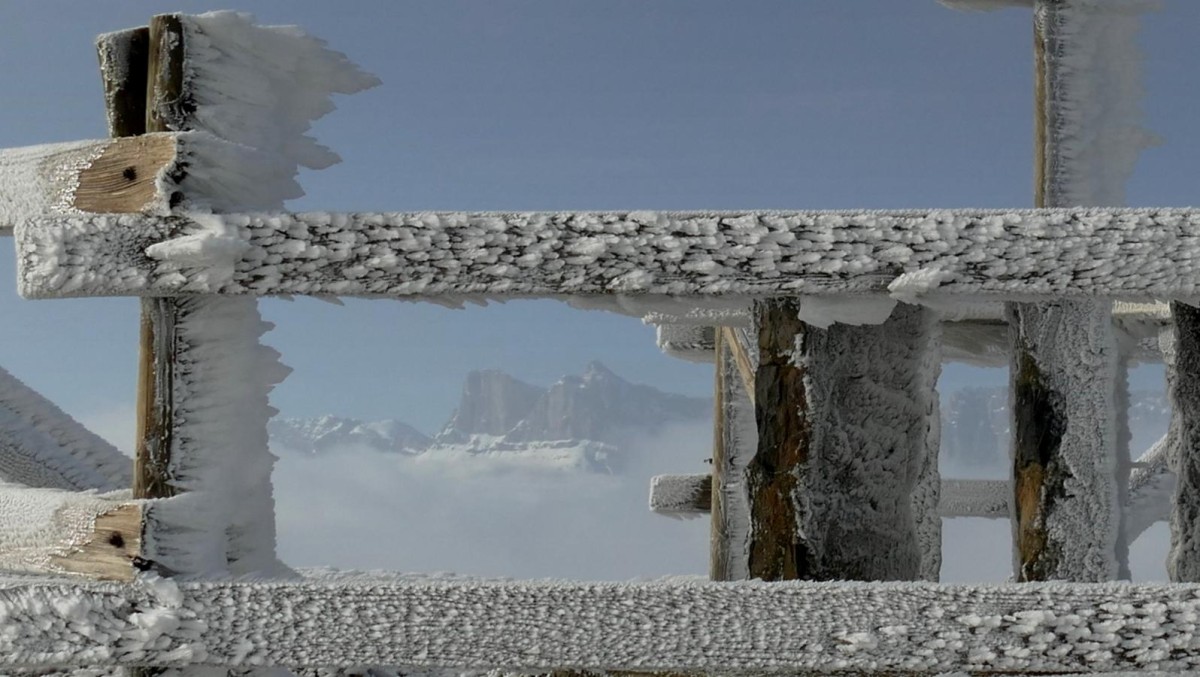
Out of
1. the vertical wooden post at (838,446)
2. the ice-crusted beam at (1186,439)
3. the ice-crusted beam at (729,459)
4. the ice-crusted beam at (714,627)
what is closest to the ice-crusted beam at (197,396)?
the ice-crusted beam at (714,627)

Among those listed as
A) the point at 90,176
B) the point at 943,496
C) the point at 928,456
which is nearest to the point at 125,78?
the point at 90,176

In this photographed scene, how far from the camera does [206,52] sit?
2195 mm

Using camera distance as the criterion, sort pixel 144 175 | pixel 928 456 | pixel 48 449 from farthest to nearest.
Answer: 1. pixel 48 449
2. pixel 928 456
3. pixel 144 175

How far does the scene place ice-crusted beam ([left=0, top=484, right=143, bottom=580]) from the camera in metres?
2.11

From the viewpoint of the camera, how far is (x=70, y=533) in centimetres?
223

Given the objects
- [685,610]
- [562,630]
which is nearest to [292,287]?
[562,630]

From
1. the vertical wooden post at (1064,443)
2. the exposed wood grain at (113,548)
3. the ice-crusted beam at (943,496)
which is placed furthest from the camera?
the ice-crusted beam at (943,496)

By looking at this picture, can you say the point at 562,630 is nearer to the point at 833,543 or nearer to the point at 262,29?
the point at 833,543

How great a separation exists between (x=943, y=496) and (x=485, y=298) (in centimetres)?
475

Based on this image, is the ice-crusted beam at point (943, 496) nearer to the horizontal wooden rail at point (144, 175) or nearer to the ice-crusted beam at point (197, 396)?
the ice-crusted beam at point (197, 396)

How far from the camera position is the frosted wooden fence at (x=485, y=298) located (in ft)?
6.44

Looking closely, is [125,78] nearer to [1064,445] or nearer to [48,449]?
[48,449]

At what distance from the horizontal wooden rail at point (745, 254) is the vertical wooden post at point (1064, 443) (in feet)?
2.88

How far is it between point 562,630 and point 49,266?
1.28m
